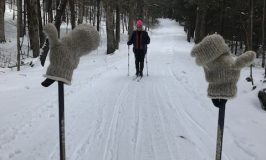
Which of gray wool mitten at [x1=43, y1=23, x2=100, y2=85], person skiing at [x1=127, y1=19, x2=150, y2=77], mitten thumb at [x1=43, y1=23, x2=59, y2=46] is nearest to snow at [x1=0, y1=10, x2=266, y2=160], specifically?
person skiing at [x1=127, y1=19, x2=150, y2=77]

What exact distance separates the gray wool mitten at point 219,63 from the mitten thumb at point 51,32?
161 centimetres

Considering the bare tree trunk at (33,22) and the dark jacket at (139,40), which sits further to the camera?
the bare tree trunk at (33,22)

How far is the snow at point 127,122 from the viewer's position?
20.7 ft

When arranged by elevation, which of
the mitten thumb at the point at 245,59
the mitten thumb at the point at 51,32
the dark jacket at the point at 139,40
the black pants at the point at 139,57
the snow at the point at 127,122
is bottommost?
the snow at the point at 127,122

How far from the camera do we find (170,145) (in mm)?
6723

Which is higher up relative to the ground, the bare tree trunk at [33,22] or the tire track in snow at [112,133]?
the bare tree trunk at [33,22]

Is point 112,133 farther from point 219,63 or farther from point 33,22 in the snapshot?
point 33,22

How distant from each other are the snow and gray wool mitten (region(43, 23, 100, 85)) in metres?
1.82

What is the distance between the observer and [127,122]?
26.7ft

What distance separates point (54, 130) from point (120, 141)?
1340mm

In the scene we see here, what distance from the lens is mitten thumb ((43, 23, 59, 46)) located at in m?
4.45

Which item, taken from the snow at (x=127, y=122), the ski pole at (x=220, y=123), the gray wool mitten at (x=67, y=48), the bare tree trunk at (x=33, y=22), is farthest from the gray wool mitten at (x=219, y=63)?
the bare tree trunk at (x=33, y=22)

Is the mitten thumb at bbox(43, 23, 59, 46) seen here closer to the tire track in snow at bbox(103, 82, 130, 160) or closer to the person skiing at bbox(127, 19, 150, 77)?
the tire track in snow at bbox(103, 82, 130, 160)

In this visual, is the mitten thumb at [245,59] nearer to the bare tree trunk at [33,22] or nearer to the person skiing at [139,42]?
the person skiing at [139,42]
